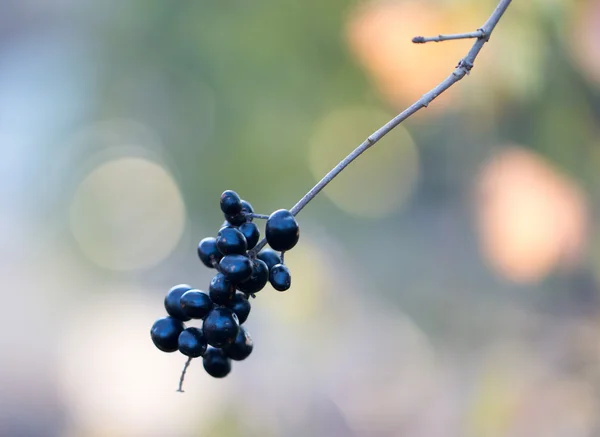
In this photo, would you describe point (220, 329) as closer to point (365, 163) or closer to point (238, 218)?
point (238, 218)

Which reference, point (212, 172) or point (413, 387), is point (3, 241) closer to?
point (212, 172)

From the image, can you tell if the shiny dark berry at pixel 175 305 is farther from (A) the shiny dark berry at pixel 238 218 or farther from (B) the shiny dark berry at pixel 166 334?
(A) the shiny dark berry at pixel 238 218

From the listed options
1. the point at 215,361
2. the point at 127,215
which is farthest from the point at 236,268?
the point at 127,215

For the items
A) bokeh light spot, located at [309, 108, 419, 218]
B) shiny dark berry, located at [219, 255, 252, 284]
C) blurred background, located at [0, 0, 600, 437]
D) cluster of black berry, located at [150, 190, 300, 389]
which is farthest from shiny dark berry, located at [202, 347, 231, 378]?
bokeh light spot, located at [309, 108, 419, 218]

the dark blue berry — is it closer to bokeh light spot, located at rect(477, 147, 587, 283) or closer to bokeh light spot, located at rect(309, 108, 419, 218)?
bokeh light spot, located at rect(477, 147, 587, 283)

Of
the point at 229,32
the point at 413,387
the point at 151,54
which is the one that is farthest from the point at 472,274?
the point at 151,54
